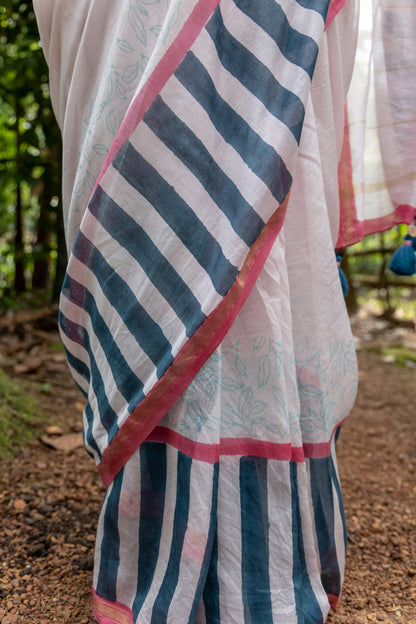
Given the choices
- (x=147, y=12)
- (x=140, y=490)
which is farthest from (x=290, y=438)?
(x=147, y=12)

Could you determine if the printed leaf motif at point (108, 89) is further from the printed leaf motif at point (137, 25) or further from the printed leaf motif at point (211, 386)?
the printed leaf motif at point (211, 386)

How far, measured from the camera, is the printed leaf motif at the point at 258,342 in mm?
1201

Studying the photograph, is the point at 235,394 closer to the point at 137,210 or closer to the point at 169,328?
the point at 169,328

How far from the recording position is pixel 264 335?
1.20 m

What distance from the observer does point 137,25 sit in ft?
4.05

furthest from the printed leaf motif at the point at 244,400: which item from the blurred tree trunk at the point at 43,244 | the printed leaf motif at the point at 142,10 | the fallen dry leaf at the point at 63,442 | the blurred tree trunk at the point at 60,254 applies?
the blurred tree trunk at the point at 43,244

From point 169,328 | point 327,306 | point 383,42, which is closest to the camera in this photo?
point 169,328

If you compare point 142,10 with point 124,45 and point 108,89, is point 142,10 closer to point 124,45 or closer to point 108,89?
point 124,45

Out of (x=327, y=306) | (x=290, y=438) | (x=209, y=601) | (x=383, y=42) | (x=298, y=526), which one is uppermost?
(x=383, y=42)

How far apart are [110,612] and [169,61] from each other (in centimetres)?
125

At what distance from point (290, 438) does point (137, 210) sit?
61cm

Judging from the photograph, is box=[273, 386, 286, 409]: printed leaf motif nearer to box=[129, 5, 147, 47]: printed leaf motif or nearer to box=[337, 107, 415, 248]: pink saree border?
box=[337, 107, 415, 248]: pink saree border

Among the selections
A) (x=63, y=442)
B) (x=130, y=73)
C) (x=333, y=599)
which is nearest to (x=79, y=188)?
(x=130, y=73)

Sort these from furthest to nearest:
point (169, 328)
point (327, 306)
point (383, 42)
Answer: point (383, 42), point (327, 306), point (169, 328)
